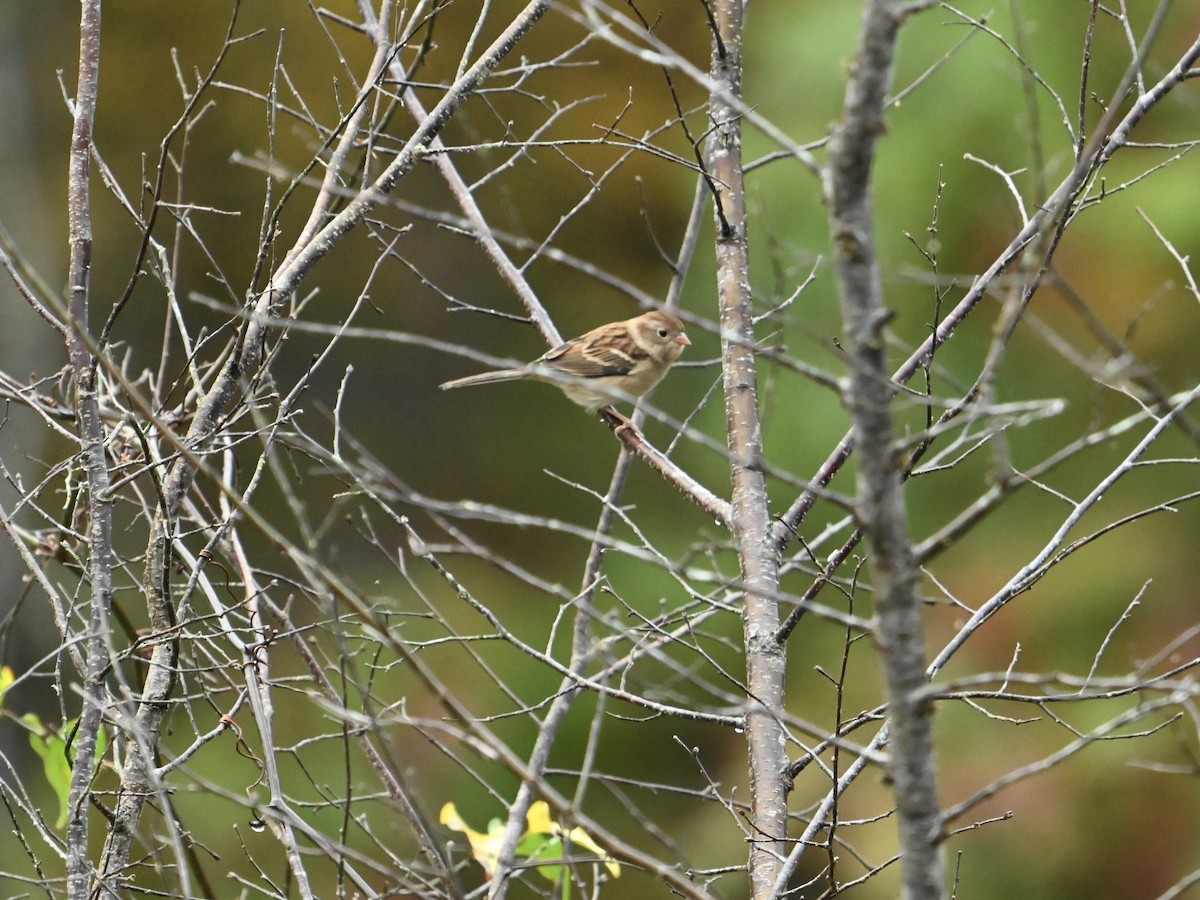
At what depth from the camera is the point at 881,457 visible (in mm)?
1535

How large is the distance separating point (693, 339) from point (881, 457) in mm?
7013

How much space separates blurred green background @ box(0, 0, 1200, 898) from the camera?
6.89m

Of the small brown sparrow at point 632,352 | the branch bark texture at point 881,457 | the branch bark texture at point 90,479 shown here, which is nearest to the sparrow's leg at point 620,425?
the small brown sparrow at point 632,352

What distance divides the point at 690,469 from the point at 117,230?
4519 mm

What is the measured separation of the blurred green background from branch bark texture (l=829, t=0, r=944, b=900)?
4.26m

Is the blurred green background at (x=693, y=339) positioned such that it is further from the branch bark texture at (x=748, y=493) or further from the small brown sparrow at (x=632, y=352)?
the branch bark texture at (x=748, y=493)

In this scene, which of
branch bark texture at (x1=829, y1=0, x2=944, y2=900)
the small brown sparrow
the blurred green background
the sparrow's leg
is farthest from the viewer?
the blurred green background

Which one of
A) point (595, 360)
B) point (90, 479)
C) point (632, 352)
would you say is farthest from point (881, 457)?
point (632, 352)

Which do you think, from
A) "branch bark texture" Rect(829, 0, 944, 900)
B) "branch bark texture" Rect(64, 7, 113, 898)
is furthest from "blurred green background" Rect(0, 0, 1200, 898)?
"branch bark texture" Rect(829, 0, 944, 900)

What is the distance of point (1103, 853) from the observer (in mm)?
6883

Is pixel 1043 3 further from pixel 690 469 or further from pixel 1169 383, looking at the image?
pixel 690 469

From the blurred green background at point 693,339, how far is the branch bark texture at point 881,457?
426 centimetres

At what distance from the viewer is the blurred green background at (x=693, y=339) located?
22.6 feet

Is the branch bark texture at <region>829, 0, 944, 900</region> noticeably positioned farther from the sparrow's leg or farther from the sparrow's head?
the sparrow's head
